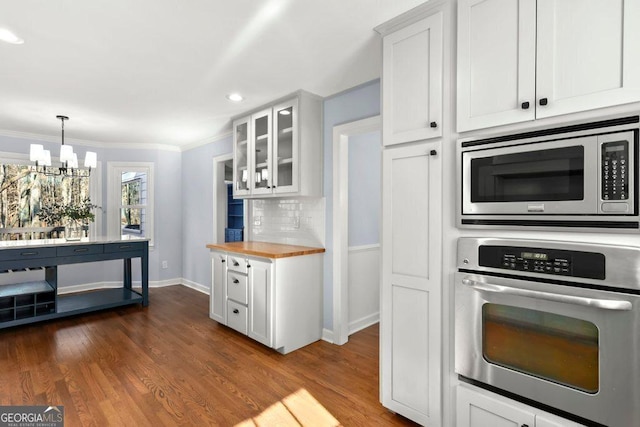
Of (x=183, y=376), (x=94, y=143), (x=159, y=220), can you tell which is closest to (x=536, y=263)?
(x=183, y=376)

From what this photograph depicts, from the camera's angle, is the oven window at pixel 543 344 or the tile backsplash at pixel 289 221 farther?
the tile backsplash at pixel 289 221

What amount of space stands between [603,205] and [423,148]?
842 millimetres

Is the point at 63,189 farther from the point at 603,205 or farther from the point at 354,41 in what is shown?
the point at 603,205

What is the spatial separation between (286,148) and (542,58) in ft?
7.49

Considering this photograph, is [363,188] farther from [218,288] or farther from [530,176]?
[530,176]

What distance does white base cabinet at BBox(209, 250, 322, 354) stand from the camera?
2.99 m

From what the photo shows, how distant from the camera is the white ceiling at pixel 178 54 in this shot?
192 cm

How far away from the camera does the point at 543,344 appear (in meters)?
1.47

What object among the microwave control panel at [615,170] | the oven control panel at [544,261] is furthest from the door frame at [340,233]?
the microwave control panel at [615,170]

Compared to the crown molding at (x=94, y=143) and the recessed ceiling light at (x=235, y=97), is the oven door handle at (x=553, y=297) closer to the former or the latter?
the recessed ceiling light at (x=235, y=97)

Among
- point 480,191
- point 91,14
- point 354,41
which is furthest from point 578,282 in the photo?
point 91,14

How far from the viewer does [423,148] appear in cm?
188

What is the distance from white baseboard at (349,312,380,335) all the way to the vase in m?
4.38

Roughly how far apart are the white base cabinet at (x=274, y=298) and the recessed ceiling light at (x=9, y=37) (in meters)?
2.26
